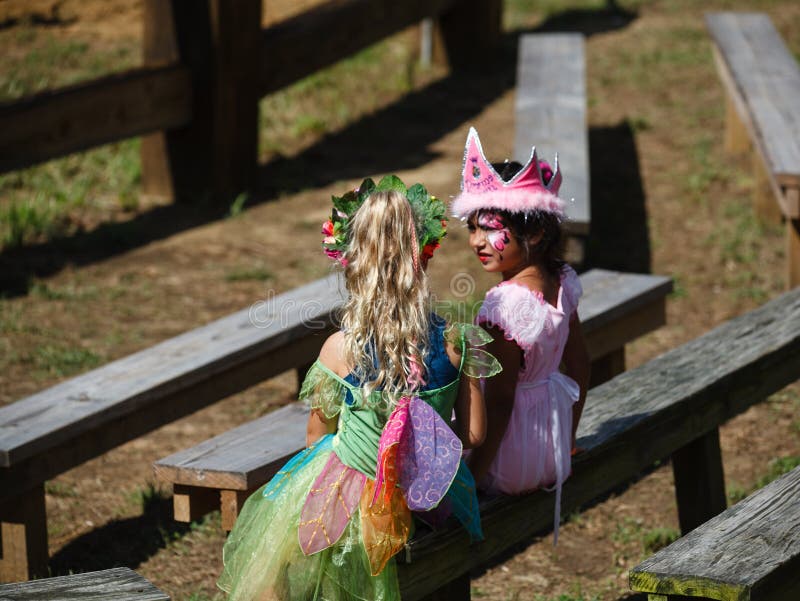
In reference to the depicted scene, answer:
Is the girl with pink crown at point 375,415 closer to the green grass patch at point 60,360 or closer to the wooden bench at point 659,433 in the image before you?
the wooden bench at point 659,433

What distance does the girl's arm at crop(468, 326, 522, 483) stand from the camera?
2711mm

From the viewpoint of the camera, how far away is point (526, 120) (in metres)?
6.54

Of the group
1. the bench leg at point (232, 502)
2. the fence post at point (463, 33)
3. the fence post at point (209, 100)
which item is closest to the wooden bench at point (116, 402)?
the bench leg at point (232, 502)

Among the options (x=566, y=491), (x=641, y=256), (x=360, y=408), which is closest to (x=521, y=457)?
(x=566, y=491)

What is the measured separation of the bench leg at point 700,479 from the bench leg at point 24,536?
6.28 ft

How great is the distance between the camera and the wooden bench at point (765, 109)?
17.0 feet

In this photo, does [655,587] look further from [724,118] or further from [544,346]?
[724,118]

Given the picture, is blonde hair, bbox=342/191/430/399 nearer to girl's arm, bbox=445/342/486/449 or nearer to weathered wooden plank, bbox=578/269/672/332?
girl's arm, bbox=445/342/486/449

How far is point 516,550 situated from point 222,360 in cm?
112

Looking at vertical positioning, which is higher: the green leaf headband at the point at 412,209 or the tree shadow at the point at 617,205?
the green leaf headband at the point at 412,209

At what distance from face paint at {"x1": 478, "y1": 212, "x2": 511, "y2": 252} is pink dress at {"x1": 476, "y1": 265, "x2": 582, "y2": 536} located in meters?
0.10

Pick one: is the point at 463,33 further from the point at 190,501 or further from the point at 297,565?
the point at 297,565

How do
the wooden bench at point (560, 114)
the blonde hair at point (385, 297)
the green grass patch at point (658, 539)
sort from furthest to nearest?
the wooden bench at point (560, 114), the green grass patch at point (658, 539), the blonde hair at point (385, 297)

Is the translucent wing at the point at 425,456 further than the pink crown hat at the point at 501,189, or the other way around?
the pink crown hat at the point at 501,189
